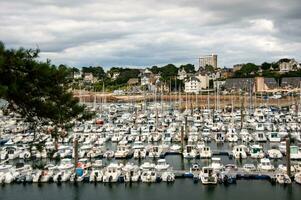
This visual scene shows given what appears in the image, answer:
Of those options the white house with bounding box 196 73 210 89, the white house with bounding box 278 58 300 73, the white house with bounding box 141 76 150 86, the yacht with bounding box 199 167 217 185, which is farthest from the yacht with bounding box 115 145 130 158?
the white house with bounding box 278 58 300 73

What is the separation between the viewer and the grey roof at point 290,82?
110363 millimetres

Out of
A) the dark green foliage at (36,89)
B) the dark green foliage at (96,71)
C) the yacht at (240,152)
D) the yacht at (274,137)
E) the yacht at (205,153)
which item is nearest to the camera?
the dark green foliage at (36,89)

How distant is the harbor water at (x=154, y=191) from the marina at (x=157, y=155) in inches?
19.2

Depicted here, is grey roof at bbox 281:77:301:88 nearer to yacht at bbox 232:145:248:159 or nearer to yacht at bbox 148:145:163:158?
yacht at bbox 232:145:248:159

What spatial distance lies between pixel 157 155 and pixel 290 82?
3385 inches

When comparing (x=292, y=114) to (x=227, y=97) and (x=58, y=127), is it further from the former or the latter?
(x=58, y=127)

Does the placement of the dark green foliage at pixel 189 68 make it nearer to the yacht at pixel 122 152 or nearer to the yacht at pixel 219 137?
the yacht at pixel 219 137

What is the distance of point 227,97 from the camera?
9844 centimetres

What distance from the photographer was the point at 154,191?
1076 inches

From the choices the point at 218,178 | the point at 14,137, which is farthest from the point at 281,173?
the point at 14,137

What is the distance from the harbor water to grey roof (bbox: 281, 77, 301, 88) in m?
86.9

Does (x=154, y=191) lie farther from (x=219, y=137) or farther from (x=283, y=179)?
(x=219, y=137)

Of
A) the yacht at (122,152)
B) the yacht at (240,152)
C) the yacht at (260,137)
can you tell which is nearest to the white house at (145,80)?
the yacht at (260,137)

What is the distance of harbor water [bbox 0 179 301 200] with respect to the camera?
26219 millimetres
